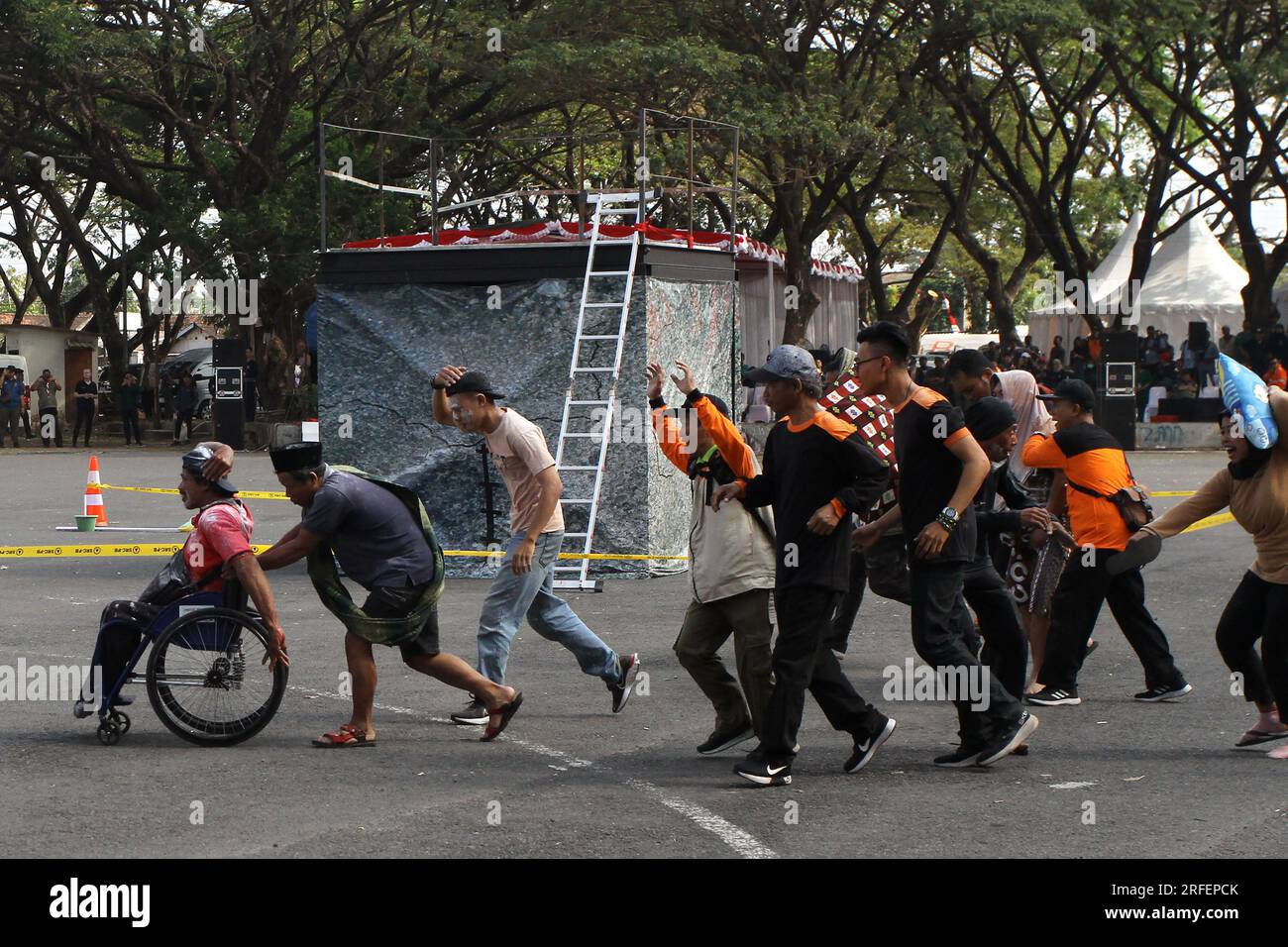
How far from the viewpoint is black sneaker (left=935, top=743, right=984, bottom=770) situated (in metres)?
7.36

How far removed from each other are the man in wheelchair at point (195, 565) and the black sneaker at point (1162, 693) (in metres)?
4.42

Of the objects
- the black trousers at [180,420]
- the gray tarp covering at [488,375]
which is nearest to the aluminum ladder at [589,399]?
the gray tarp covering at [488,375]

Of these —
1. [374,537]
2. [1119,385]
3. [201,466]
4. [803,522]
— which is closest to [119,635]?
[201,466]

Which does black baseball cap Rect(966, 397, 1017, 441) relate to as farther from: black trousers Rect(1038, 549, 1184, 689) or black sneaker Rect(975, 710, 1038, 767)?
black sneaker Rect(975, 710, 1038, 767)

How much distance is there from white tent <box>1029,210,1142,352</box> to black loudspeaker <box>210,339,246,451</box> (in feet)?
58.1

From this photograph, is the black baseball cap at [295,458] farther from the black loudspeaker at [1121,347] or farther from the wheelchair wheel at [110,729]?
the black loudspeaker at [1121,347]

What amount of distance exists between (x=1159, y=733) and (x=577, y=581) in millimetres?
6126

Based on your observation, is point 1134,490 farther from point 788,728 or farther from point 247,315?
point 247,315

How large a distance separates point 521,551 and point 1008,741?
97.8 inches

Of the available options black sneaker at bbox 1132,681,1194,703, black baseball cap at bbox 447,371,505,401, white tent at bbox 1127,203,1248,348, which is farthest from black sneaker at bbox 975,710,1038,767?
white tent at bbox 1127,203,1248,348

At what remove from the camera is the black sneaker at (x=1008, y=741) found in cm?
729

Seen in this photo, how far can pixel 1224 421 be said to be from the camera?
24.9 ft
